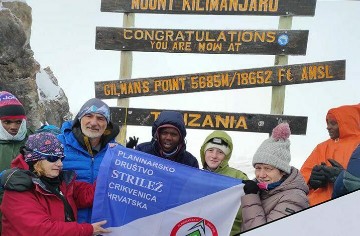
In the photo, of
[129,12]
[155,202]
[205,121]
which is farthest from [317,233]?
[129,12]

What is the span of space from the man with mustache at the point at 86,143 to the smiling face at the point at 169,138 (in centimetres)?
39

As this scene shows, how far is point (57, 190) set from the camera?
2.32m

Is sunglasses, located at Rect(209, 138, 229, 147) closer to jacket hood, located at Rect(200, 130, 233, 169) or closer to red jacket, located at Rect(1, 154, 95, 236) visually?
Result: jacket hood, located at Rect(200, 130, 233, 169)

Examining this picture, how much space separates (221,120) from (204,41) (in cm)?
108

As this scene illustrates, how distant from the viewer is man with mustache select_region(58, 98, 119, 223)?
2678 mm

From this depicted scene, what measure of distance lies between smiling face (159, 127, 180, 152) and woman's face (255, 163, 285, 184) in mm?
663

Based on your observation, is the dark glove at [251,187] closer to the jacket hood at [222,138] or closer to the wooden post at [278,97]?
the jacket hood at [222,138]

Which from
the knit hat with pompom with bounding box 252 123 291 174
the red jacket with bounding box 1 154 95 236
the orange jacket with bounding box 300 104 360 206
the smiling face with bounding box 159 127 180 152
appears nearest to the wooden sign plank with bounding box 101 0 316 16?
the orange jacket with bounding box 300 104 360 206

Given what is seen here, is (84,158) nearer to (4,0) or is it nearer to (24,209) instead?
Result: (24,209)

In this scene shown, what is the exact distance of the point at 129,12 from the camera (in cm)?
608

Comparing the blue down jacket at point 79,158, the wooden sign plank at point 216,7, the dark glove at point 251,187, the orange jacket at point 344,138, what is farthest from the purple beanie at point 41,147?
the wooden sign plank at point 216,7

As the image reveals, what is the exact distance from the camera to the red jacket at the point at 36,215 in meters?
2.15

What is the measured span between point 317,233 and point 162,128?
5.13 ft

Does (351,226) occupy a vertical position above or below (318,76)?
below
